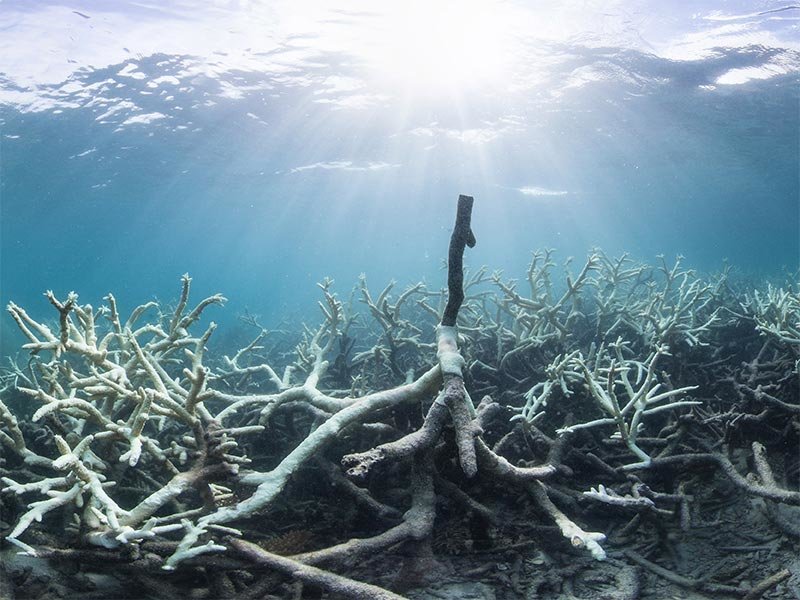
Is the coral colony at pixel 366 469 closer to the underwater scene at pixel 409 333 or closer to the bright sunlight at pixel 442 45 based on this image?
the underwater scene at pixel 409 333

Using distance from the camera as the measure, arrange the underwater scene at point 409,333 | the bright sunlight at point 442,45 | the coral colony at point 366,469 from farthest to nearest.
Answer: the bright sunlight at point 442,45
the underwater scene at point 409,333
the coral colony at point 366,469

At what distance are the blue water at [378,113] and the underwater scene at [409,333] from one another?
0.53 ft

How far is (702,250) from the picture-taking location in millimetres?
80688

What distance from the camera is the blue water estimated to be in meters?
13.6

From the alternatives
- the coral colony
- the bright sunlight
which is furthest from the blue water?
the coral colony

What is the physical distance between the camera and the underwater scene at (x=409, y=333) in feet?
9.35

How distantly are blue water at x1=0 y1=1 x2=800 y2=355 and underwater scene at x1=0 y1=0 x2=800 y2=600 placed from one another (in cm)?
16

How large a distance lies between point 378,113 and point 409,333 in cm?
1433

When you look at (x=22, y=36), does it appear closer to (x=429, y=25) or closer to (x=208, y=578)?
(x=429, y=25)

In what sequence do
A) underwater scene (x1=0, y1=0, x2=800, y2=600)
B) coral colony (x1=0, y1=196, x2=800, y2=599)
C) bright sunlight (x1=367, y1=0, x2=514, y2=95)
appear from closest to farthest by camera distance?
coral colony (x1=0, y1=196, x2=800, y2=599)
underwater scene (x1=0, y1=0, x2=800, y2=600)
bright sunlight (x1=367, y1=0, x2=514, y2=95)

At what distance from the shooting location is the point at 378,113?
2058cm

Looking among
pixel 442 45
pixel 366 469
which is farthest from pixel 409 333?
pixel 442 45

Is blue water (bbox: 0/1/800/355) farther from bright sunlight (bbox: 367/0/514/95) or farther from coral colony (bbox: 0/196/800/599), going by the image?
coral colony (bbox: 0/196/800/599)

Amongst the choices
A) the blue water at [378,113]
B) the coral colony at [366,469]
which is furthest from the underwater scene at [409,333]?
the blue water at [378,113]
